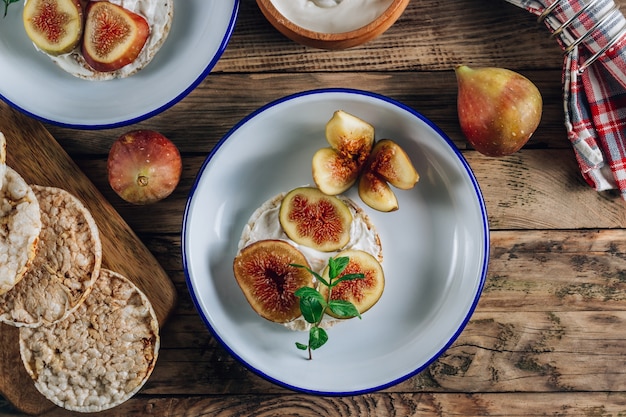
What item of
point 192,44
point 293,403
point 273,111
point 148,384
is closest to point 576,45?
point 273,111

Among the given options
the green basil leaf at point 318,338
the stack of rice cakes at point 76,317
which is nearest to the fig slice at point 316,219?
the green basil leaf at point 318,338

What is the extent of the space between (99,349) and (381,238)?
847 millimetres

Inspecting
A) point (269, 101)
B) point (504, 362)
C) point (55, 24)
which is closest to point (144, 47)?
point (55, 24)

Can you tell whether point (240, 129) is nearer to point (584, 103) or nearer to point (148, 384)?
point (148, 384)

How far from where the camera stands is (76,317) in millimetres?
1793

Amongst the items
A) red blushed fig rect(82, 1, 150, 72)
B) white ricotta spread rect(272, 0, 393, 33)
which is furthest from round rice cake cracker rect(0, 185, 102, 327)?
white ricotta spread rect(272, 0, 393, 33)

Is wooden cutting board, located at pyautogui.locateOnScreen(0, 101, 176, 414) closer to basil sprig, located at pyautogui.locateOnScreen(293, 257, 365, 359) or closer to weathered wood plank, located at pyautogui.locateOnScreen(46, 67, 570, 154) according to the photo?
weathered wood plank, located at pyautogui.locateOnScreen(46, 67, 570, 154)

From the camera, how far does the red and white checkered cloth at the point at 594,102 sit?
1.72 m

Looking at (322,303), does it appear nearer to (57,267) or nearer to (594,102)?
(57,267)

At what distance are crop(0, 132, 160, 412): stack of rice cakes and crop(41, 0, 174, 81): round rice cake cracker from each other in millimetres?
319

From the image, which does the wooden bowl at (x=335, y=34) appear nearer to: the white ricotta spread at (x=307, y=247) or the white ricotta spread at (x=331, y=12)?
the white ricotta spread at (x=331, y=12)

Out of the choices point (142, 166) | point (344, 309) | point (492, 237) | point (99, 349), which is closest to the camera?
point (344, 309)

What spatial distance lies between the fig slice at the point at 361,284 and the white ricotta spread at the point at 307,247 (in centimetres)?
4

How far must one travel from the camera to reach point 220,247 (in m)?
1.83
